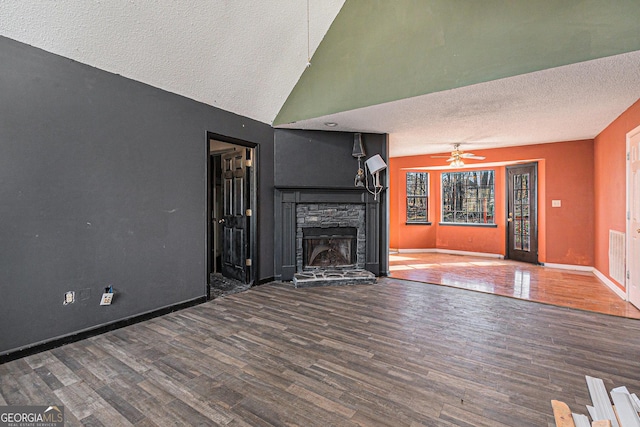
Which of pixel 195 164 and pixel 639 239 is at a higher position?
pixel 195 164

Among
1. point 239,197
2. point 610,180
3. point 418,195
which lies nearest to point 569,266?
point 610,180

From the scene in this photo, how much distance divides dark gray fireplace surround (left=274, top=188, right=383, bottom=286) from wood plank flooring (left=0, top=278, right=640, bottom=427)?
4.78ft

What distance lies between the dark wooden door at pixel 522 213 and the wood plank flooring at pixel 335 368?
3484 millimetres

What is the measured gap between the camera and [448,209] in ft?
25.8

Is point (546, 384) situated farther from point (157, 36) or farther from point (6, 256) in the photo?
point (157, 36)

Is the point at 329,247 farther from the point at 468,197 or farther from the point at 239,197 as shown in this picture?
the point at 468,197

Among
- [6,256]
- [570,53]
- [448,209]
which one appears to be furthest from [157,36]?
[448,209]

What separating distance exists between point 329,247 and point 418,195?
3.92m

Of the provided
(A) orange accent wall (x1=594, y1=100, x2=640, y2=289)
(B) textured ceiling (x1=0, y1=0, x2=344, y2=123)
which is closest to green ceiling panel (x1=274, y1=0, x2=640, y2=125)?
(B) textured ceiling (x1=0, y1=0, x2=344, y2=123)

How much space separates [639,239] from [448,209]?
174 inches

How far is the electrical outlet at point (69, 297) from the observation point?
103 inches

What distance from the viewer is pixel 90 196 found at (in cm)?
275

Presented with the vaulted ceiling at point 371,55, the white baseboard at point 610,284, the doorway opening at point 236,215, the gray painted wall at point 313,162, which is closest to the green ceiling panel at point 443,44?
the vaulted ceiling at point 371,55

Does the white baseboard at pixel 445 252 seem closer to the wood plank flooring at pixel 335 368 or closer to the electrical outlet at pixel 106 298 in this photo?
the wood plank flooring at pixel 335 368
